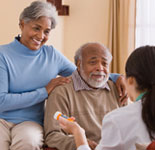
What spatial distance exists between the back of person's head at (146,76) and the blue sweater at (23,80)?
1010mm

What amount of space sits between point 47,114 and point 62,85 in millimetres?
248

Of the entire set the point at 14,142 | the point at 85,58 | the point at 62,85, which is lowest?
the point at 14,142

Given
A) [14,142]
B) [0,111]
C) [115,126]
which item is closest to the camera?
[115,126]

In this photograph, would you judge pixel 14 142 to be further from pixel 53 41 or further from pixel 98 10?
pixel 98 10

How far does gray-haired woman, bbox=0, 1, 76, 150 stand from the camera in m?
2.02

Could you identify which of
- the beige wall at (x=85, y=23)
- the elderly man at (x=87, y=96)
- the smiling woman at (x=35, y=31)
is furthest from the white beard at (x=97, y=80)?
the beige wall at (x=85, y=23)

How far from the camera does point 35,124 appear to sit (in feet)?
6.98

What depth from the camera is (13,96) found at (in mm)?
2033

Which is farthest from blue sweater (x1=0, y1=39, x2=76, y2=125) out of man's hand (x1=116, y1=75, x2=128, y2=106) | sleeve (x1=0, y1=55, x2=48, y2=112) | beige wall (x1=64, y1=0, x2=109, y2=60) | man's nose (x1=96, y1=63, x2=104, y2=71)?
beige wall (x1=64, y1=0, x2=109, y2=60)

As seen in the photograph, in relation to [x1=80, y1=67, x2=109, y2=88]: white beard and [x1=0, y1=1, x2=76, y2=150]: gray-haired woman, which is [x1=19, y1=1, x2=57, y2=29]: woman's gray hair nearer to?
[x1=0, y1=1, x2=76, y2=150]: gray-haired woman

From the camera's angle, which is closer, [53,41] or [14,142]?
[14,142]

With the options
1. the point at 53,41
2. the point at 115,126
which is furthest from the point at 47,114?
the point at 53,41

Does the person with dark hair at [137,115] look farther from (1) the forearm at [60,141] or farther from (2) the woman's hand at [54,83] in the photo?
(2) the woman's hand at [54,83]

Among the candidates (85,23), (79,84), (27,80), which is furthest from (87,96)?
(85,23)
